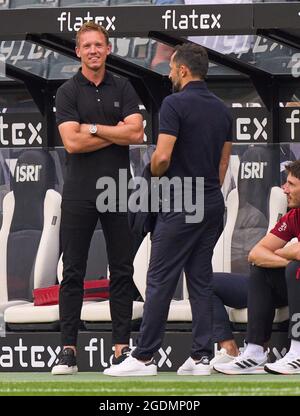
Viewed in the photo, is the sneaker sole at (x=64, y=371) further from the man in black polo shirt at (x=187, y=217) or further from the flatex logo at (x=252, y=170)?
the flatex logo at (x=252, y=170)

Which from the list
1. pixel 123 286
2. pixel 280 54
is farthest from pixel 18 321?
pixel 280 54

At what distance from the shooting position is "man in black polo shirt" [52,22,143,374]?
30.0 ft

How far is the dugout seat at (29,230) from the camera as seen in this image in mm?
11266

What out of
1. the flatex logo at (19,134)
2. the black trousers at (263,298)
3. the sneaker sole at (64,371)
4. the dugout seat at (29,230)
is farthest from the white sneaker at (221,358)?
the flatex logo at (19,134)

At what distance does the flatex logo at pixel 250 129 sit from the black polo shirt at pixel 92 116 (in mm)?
2663

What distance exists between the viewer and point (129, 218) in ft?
30.1

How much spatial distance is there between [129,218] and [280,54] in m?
2.95

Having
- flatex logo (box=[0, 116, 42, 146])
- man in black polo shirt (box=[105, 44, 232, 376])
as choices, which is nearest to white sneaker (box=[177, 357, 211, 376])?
man in black polo shirt (box=[105, 44, 232, 376])

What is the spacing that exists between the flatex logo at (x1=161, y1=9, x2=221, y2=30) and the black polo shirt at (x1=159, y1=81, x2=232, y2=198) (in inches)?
51.8

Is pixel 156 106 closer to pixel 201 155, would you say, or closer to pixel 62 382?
pixel 201 155

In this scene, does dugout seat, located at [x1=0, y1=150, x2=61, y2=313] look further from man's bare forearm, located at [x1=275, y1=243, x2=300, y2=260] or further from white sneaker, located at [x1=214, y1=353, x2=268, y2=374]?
man's bare forearm, located at [x1=275, y1=243, x2=300, y2=260]

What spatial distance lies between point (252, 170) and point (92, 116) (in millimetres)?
2289

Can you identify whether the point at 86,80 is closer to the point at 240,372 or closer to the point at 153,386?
the point at 153,386

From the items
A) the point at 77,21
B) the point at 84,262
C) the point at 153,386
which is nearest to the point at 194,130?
the point at 84,262
